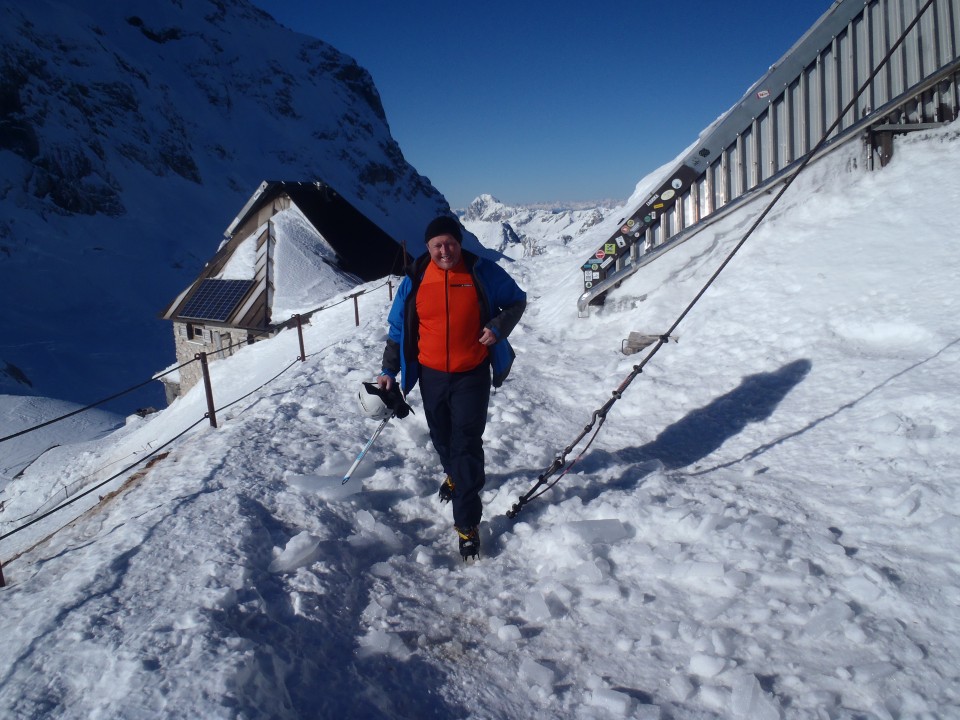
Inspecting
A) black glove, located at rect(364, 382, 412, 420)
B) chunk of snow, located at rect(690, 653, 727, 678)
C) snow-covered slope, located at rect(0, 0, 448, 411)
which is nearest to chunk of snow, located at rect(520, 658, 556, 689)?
chunk of snow, located at rect(690, 653, 727, 678)

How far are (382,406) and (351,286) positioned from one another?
14.9 m

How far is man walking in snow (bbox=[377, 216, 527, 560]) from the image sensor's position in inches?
144

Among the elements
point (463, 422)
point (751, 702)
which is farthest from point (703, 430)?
point (751, 702)

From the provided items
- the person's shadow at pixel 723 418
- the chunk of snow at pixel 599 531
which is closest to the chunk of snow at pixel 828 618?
the chunk of snow at pixel 599 531

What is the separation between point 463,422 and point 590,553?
101 cm

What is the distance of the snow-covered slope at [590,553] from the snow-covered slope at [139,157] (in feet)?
84.9

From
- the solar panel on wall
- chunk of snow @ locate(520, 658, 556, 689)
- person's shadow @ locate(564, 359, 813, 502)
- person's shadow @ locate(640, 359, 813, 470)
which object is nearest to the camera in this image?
chunk of snow @ locate(520, 658, 556, 689)

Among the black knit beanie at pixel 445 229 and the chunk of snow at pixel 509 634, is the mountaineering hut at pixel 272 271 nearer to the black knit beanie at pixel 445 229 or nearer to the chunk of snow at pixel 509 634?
the black knit beanie at pixel 445 229

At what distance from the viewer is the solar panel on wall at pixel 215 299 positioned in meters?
18.5

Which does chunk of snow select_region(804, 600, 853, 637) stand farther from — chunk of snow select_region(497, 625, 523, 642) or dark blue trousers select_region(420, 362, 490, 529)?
dark blue trousers select_region(420, 362, 490, 529)

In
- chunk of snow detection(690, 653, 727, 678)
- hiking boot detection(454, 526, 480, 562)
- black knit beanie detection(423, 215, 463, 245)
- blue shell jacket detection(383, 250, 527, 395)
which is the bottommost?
chunk of snow detection(690, 653, 727, 678)

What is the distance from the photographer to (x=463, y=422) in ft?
12.3

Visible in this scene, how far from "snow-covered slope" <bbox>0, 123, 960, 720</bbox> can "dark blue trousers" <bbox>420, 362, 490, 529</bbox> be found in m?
0.32

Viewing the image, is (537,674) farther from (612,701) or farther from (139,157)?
(139,157)
